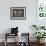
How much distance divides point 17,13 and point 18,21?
1.19ft

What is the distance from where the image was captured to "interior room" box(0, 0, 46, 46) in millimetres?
6953

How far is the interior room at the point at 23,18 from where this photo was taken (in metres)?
6.95

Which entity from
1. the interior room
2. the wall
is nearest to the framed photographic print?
the interior room

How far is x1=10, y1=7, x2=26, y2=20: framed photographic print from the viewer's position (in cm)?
696

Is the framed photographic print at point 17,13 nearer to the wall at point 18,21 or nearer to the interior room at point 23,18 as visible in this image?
the interior room at point 23,18

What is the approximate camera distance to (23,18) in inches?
276

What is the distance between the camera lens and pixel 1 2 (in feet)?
22.7

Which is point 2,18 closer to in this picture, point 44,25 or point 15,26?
point 15,26

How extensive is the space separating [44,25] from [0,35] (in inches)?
80.1

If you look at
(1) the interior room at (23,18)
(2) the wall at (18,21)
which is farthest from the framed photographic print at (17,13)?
(2) the wall at (18,21)

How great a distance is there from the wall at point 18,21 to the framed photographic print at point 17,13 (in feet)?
0.44

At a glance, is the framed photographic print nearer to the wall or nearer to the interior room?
the interior room

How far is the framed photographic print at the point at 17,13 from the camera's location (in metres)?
6.96

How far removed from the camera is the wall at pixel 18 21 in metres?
6.95
